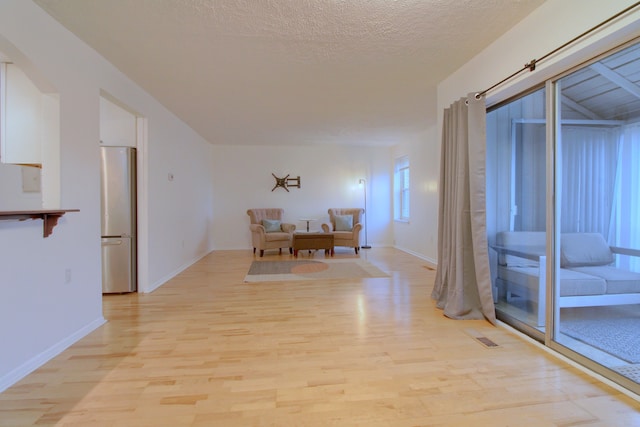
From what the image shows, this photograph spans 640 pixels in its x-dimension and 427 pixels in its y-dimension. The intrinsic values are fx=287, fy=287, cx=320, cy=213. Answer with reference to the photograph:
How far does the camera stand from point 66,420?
1.41 m

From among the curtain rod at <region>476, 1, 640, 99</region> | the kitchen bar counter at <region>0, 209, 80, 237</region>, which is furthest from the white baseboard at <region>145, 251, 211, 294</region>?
the curtain rod at <region>476, 1, 640, 99</region>

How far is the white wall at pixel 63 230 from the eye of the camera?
1733mm

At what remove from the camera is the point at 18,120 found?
2250mm

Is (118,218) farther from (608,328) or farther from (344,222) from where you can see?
(608,328)

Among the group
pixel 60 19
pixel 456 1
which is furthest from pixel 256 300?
pixel 456 1

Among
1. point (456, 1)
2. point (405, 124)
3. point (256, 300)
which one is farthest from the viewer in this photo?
point (405, 124)

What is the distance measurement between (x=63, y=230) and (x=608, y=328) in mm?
4085

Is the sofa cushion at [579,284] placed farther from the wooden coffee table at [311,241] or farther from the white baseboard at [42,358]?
the wooden coffee table at [311,241]

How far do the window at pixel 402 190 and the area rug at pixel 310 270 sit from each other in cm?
196

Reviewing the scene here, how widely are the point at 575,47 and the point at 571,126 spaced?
0.57 metres

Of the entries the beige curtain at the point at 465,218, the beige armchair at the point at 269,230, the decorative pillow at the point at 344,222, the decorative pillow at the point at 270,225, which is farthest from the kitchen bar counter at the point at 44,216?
the decorative pillow at the point at 344,222

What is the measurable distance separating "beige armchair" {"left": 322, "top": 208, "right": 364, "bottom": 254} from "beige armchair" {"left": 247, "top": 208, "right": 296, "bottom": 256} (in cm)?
88

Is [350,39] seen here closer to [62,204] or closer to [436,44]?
[436,44]

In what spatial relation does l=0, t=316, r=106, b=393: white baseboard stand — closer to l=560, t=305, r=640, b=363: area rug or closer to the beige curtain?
the beige curtain
